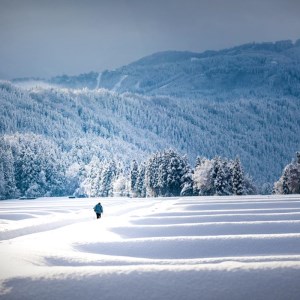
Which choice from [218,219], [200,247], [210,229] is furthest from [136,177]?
[200,247]

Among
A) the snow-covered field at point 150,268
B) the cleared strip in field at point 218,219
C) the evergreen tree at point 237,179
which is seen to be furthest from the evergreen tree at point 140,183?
the snow-covered field at point 150,268

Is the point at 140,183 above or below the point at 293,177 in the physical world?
above

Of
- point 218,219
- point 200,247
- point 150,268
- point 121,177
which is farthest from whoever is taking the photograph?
point 121,177

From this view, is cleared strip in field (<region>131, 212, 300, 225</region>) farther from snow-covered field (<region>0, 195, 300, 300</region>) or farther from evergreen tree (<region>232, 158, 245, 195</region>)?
evergreen tree (<region>232, 158, 245, 195</region>)

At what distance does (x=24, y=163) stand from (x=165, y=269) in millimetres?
122091

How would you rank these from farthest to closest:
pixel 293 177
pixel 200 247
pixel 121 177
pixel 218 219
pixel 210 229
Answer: pixel 121 177 < pixel 293 177 < pixel 218 219 < pixel 210 229 < pixel 200 247

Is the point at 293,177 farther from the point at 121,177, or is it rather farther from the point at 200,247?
the point at 200,247

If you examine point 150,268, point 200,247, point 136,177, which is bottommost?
point 200,247

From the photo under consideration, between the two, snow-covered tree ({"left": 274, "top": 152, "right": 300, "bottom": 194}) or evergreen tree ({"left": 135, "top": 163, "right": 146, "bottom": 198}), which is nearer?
snow-covered tree ({"left": 274, "top": 152, "right": 300, "bottom": 194})

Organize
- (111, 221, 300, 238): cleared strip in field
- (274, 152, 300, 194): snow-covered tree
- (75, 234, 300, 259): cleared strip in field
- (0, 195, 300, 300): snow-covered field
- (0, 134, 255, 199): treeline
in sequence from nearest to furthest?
(0, 195, 300, 300): snow-covered field, (75, 234, 300, 259): cleared strip in field, (111, 221, 300, 238): cleared strip in field, (274, 152, 300, 194): snow-covered tree, (0, 134, 255, 199): treeline

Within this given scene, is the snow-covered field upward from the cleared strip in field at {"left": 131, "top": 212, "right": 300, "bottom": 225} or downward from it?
upward

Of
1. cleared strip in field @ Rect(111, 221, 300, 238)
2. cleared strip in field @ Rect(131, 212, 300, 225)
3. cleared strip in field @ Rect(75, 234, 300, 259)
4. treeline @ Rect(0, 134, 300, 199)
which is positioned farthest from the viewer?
treeline @ Rect(0, 134, 300, 199)

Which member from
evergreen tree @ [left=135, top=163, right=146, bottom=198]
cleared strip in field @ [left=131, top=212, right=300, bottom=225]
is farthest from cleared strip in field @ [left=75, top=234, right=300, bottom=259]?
evergreen tree @ [left=135, top=163, right=146, bottom=198]

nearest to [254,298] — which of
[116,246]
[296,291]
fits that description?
[296,291]
